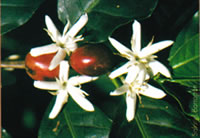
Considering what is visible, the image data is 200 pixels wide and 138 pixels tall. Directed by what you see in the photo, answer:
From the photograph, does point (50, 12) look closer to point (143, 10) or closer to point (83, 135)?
point (143, 10)

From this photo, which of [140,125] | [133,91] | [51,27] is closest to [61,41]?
[51,27]

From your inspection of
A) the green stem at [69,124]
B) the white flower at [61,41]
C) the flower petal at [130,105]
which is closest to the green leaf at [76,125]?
the green stem at [69,124]

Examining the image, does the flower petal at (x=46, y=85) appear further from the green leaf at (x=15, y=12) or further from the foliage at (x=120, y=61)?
the green leaf at (x=15, y=12)

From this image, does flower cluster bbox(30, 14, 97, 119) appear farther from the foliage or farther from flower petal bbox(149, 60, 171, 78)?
flower petal bbox(149, 60, 171, 78)

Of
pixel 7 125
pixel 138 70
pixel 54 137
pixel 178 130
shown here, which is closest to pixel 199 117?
pixel 178 130

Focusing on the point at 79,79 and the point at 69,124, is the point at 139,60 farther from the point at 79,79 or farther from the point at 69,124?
the point at 69,124

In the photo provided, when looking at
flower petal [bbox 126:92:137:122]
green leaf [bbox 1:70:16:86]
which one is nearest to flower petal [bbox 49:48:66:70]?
flower petal [bbox 126:92:137:122]
